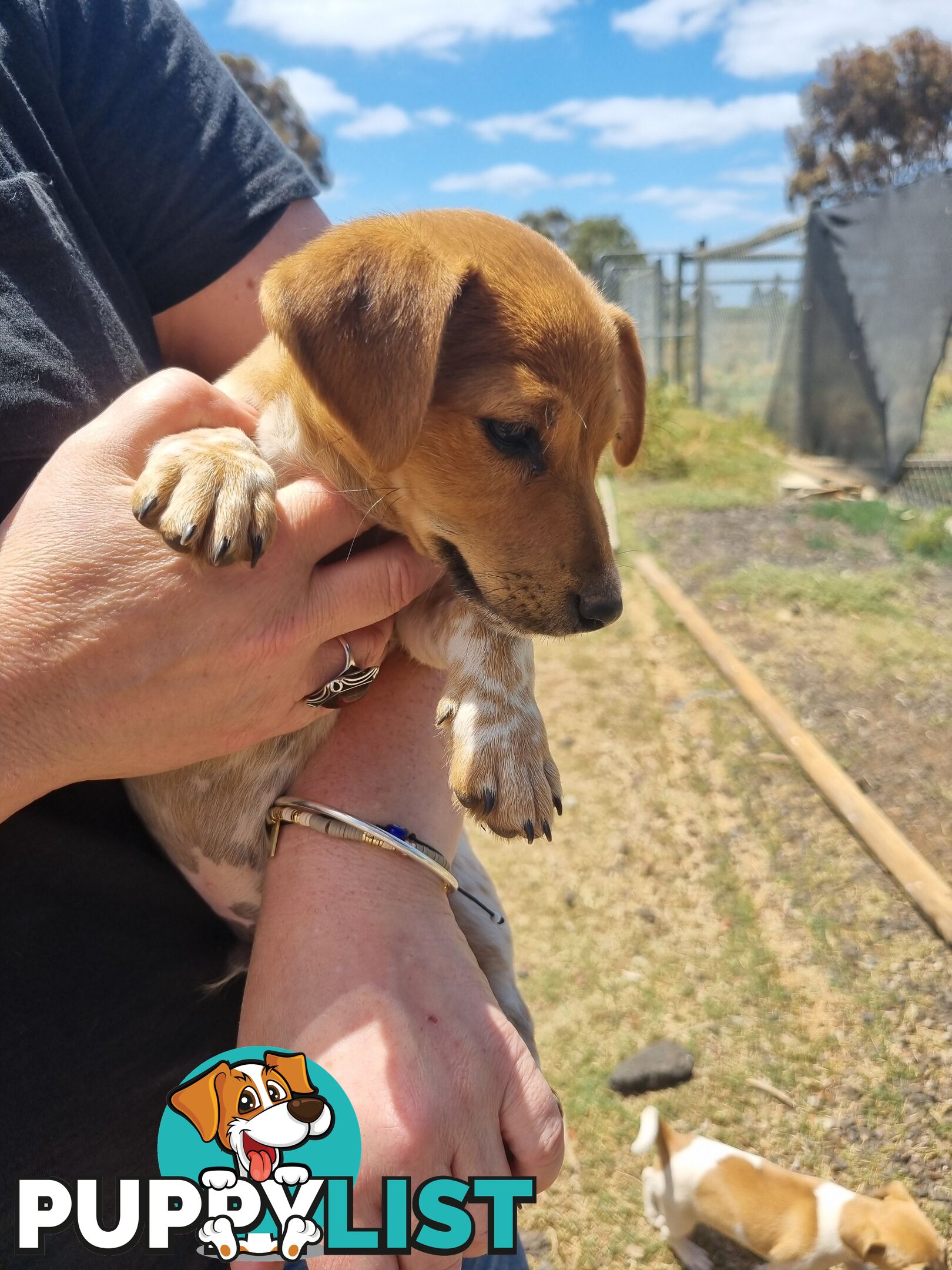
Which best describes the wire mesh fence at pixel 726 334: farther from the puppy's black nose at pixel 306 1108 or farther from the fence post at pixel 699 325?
the puppy's black nose at pixel 306 1108

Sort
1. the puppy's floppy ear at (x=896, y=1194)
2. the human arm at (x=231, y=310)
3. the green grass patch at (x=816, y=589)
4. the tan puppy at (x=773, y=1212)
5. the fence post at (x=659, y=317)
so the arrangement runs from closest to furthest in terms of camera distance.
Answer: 1. the human arm at (x=231, y=310)
2. the tan puppy at (x=773, y=1212)
3. the puppy's floppy ear at (x=896, y=1194)
4. the green grass patch at (x=816, y=589)
5. the fence post at (x=659, y=317)

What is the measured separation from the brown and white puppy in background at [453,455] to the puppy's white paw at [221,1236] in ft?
1.60

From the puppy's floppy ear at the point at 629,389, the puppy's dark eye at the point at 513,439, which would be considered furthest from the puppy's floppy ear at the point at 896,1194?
the puppy's dark eye at the point at 513,439

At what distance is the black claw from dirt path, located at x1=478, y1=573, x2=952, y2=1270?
241 centimetres

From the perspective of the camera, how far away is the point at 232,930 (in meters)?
1.73

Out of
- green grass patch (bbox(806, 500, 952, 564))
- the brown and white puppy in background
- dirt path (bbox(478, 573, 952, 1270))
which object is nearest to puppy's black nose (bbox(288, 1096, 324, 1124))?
the brown and white puppy in background

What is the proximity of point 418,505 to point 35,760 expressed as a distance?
80cm

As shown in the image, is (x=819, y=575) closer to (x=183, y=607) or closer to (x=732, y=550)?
(x=732, y=550)

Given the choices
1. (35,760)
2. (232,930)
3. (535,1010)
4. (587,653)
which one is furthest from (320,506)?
(587,653)

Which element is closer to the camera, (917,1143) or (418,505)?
(418,505)

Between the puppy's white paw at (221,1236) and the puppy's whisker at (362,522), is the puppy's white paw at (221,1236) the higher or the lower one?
the lower one

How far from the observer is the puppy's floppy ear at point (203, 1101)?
4.53 ft

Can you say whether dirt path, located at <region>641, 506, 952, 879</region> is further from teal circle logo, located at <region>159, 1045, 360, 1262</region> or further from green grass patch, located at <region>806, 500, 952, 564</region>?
teal circle logo, located at <region>159, 1045, 360, 1262</region>

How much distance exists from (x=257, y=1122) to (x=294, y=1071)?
0.15 m
